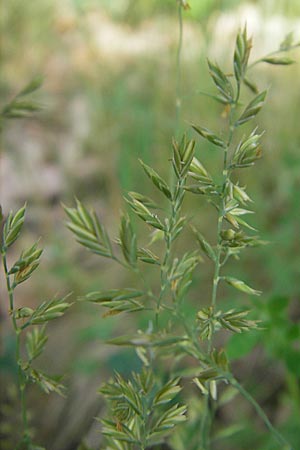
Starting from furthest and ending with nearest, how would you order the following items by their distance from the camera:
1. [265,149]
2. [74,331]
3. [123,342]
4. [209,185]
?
1. [265,149]
2. [74,331]
3. [209,185]
4. [123,342]

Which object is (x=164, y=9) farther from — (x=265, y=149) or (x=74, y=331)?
(x=74, y=331)

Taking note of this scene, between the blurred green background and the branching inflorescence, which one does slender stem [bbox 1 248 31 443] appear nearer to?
the branching inflorescence

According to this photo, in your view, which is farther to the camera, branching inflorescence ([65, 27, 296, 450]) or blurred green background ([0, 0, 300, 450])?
blurred green background ([0, 0, 300, 450])

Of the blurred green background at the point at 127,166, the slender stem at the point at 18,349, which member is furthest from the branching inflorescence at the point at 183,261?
the blurred green background at the point at 127,166

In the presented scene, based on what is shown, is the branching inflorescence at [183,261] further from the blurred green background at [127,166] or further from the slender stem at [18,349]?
the blurred green background at [127,166]

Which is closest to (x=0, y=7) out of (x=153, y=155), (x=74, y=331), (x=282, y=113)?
(x=153, y=155)

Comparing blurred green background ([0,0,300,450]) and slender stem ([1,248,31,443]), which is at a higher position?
slender stem ([1,248,31,443])

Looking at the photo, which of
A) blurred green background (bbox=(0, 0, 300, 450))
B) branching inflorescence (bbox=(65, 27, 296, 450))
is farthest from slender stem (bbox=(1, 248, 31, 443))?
blurred green background (bbox=(0, 0, 300, 450))

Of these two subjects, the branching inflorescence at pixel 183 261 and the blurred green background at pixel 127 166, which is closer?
the branching inflorescence at pixel 183 261
